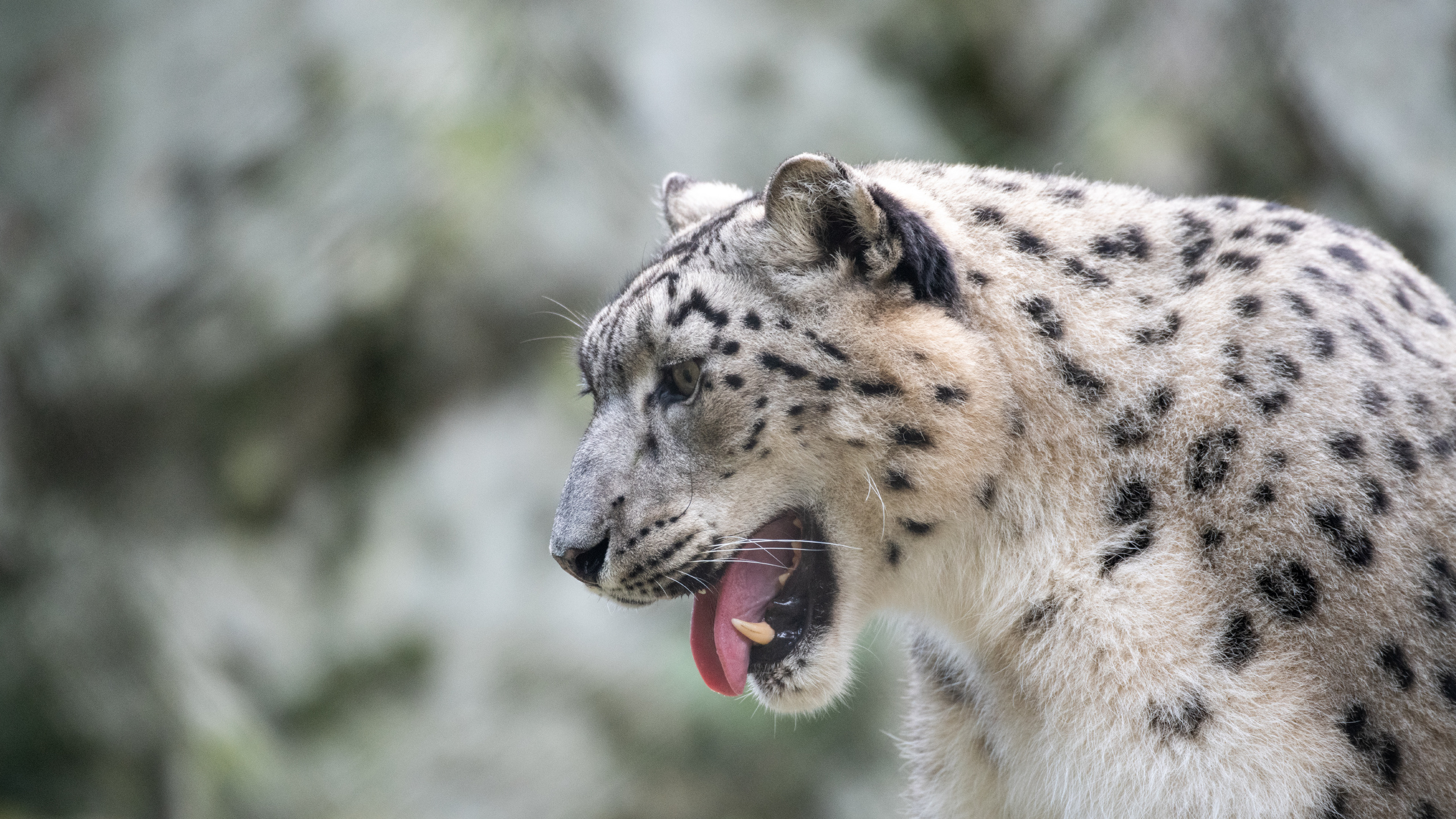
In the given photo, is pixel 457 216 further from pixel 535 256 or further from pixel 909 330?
pixel 909 330

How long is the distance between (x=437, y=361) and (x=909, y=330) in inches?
172

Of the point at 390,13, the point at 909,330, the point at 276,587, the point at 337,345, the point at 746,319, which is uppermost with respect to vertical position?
the point at 909,330

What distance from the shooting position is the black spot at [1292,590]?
6.97 feet

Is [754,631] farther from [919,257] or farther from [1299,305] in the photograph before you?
[1299,305]

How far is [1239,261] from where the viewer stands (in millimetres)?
2432

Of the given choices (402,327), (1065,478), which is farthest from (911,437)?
(402,327)

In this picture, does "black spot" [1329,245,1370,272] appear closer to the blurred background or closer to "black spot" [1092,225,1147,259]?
Result: "black spot" [1092,225,1147,259]

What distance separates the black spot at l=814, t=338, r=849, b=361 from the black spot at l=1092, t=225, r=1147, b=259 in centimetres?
62

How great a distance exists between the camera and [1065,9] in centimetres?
711

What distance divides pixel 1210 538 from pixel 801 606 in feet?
2.89

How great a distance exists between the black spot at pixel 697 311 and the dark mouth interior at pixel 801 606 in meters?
0.46

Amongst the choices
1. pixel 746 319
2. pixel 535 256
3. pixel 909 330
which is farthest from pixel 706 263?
pixel 535 256

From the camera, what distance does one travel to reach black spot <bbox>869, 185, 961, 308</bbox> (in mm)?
2385

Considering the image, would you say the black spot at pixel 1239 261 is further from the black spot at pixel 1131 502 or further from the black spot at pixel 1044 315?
the black spot at pixel 1131 502
